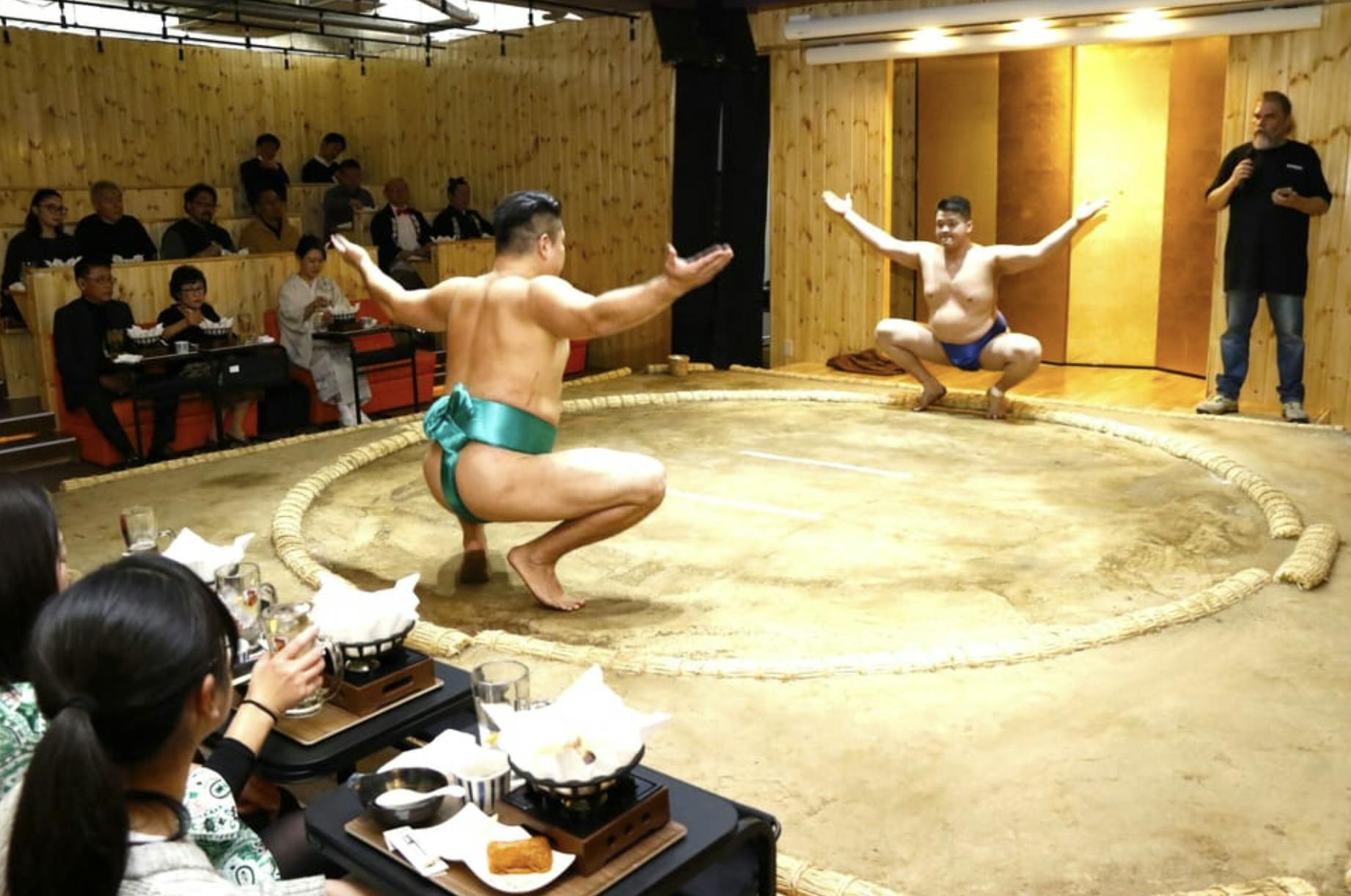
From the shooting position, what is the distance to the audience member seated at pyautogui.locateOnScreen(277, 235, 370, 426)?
20.3 ft

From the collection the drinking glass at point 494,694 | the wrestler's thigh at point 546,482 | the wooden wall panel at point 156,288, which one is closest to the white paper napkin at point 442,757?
the drinking glass at point 494,694

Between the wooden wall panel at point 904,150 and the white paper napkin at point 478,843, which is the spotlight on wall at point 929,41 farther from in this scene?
the white paper napkin at point 478,843

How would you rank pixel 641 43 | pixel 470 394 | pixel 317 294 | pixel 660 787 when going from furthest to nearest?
pixel 641 43
pixel 317 294
pixel 470 394
pixel 660 787

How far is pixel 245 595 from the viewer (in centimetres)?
220

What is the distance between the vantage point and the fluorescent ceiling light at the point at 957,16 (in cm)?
549

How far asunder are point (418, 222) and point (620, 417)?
320 cm

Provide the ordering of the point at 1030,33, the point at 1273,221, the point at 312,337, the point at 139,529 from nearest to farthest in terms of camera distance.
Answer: the point at 139,529
the point at 1273,221
the point at 1030,33
the point at 312,337

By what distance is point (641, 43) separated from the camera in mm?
7664

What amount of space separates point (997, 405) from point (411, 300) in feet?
9.96

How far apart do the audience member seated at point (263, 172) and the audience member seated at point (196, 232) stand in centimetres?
145

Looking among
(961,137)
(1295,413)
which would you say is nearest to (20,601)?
(1295,413)

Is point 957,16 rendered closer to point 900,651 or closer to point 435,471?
point 435,471

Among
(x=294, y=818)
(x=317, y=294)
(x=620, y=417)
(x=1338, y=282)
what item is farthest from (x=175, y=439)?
(x=1338, y=282)

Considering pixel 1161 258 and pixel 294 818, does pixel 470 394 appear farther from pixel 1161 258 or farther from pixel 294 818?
pixel 1161 258
